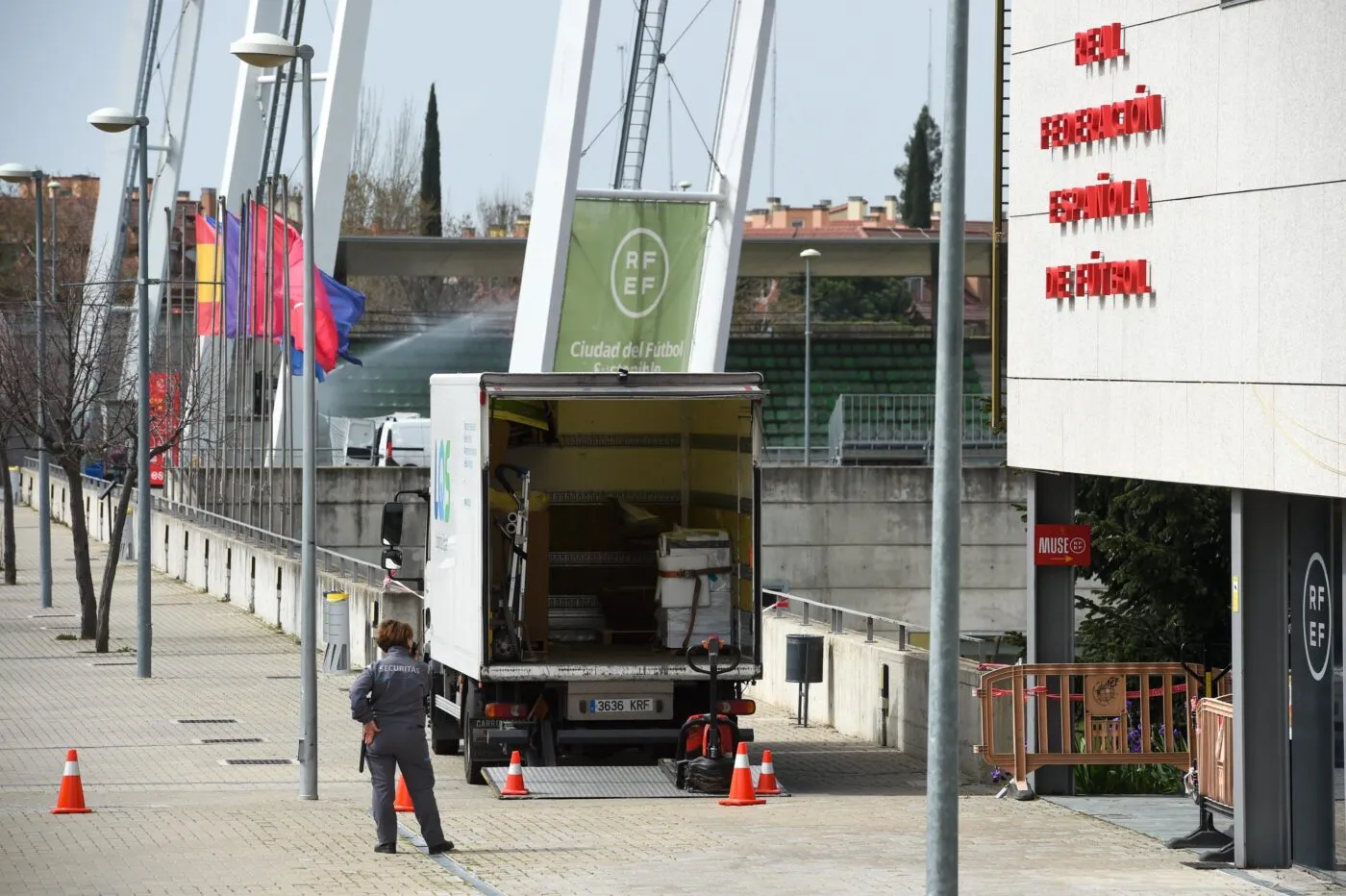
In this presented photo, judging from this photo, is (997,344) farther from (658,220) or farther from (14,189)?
(14,189)

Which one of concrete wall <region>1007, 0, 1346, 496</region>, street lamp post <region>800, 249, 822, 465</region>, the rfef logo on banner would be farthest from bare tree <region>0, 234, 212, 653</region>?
street lamp post <region>800, 249, 822, 465</region>

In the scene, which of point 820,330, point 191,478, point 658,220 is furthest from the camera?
point 820,330

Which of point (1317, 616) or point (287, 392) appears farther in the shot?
point (287, 392)

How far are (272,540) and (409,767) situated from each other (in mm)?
23779

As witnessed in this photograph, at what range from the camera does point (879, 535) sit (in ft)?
141

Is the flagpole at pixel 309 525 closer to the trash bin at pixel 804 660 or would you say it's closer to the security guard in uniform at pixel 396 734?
the security guard in uniform at pixel 396 734

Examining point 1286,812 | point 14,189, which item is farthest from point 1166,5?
point 14,189

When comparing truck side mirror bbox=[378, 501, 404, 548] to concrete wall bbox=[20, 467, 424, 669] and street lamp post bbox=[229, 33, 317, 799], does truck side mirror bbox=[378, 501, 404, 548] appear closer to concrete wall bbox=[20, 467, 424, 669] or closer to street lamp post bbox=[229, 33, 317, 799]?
street lamp post bbox=[229, 33, 317, 799]

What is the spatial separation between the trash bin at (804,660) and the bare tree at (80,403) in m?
8.34

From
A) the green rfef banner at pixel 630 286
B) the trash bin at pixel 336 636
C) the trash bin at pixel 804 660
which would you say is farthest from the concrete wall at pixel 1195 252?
the trash bin at pixel 336 636

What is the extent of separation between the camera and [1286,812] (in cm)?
1326

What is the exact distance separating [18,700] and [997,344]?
1214cm

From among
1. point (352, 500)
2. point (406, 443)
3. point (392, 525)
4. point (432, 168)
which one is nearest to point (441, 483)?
point (392, 525)

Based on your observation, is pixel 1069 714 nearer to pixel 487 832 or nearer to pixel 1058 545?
pixel 1058 545
